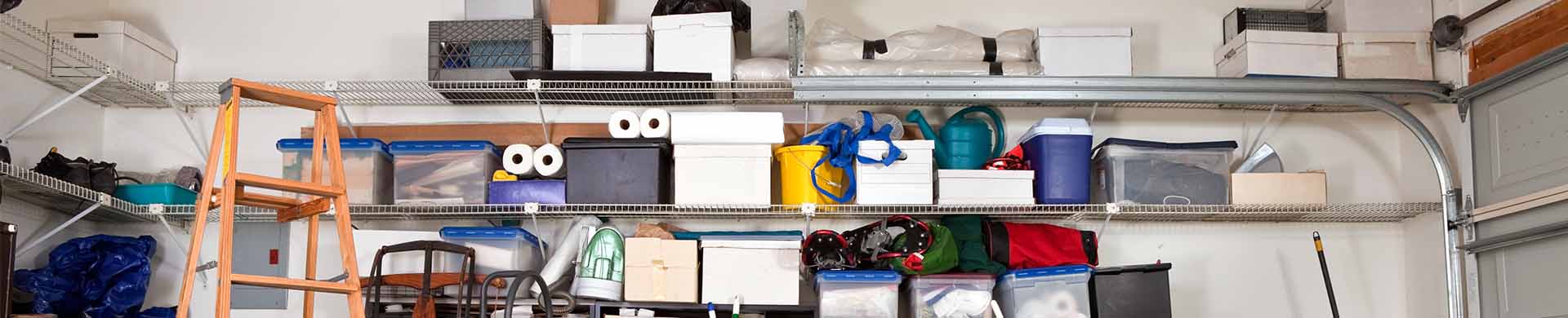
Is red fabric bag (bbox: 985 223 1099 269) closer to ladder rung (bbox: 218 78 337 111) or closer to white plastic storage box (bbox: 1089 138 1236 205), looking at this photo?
white plastic storage box (bbox: 1089 138 1236 205)

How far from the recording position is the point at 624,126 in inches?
207

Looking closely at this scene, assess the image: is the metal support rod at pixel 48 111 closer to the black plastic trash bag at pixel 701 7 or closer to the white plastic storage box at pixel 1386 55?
the black plastic trash bag at pixel 701 7

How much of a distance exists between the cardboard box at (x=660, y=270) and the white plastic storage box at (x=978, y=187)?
0.96m

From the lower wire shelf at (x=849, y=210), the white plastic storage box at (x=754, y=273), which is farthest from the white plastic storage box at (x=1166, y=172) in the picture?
the white plastic storage box at (x=754, y=273)

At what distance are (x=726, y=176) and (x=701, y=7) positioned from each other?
2.15ft

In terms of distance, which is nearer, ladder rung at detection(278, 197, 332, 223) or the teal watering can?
ladder rung at detection(278, 197, 332, 223)

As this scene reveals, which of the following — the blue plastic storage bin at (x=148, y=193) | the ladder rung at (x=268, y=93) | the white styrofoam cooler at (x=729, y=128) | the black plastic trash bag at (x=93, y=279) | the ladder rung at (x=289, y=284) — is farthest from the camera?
the blue plastic storage bin at (x=148, y=193)

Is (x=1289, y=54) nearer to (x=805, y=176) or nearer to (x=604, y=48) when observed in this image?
(x=805, y=176)

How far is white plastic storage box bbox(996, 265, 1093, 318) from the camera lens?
5.12m

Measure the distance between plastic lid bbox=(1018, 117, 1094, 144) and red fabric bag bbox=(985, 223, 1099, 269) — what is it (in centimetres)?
37

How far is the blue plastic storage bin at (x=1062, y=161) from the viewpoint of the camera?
528cm

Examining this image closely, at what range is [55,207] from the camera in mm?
5348

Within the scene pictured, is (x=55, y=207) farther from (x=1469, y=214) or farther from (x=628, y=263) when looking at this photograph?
(x=1469, y=214)

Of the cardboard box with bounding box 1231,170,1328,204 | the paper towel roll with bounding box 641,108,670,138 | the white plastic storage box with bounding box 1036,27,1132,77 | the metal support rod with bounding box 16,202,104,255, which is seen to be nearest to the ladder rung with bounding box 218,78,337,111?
the paper towel roll with bounding box 641,108,670,138
